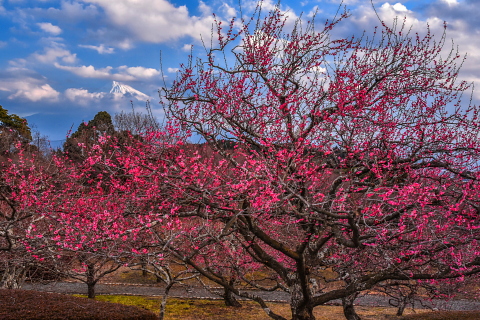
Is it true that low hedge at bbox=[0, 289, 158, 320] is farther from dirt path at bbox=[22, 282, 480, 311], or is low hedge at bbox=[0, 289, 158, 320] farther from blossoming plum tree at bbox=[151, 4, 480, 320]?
dirt path at bbox=[22, 282, 480, 311]

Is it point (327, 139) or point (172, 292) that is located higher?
point (327, 139)

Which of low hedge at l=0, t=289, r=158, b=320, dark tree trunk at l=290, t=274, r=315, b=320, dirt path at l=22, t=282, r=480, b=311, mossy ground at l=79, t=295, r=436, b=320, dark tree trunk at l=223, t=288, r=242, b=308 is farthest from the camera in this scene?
dirt path at l=22, t=282, r=480, b=311

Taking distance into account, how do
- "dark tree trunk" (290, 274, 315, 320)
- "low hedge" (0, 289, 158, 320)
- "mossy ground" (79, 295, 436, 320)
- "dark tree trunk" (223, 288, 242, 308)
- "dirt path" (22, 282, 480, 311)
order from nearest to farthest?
"low hedge" (0, 289, 158, 320)
"dark tree trunk" (290, 274, 315, 320)
"mossy ground" (79, 295, 436, 320)
"dark tree trunk" (223, 288, 242, 308)
"dirt path" (22, 282, 480, 311)

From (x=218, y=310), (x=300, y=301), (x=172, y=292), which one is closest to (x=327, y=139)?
(x=300, y=301)

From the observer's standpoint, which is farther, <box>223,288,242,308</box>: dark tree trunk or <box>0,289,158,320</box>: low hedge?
<box>223,288,242,308</box>: dark tree trunk

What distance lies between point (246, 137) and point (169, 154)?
8.07ft

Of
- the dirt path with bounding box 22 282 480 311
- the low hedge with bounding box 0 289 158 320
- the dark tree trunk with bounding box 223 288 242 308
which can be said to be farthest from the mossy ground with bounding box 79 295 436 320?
the low hedge with bounding box 0 289 158 320

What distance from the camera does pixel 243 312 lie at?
16656 mm

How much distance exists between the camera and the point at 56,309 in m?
8.84

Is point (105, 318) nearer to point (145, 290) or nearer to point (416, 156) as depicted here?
point (416, 156)

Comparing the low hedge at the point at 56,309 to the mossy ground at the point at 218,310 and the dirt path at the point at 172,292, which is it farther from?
the dirt path at the point at 172,292

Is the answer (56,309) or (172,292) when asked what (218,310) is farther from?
(56,309)

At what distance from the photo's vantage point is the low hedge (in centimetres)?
845

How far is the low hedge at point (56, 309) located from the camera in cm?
845
